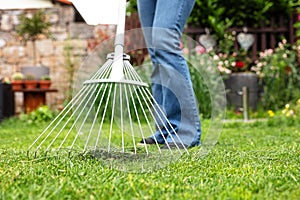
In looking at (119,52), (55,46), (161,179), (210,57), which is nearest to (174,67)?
(119,52)

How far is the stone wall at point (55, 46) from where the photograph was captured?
6805 millimetres

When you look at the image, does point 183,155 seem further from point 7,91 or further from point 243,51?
point 243,51

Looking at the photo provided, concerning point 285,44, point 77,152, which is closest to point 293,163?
point 77,152

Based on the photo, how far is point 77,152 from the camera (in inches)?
80.4

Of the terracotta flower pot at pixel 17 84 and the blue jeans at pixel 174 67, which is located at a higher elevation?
the blue jeans at pixel 174 67

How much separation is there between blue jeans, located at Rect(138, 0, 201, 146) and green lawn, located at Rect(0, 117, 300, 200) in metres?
0.31

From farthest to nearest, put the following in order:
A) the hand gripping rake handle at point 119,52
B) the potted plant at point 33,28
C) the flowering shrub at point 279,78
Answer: the potted plant at point 33,28
the flowering shrub at point 279,78
the hand gripping rake handle at point 119,52

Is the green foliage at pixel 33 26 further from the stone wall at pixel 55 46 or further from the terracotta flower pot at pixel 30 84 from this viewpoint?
the terracotta flower pot at pixel 30 84

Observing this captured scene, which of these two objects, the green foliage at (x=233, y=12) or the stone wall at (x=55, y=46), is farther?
the stone wall at (x=55, y=46)

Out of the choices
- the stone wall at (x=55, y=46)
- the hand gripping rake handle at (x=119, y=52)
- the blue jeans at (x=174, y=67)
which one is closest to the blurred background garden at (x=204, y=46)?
the stone wall at (x=55, y=46)

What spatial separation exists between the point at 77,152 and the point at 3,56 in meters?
5.18

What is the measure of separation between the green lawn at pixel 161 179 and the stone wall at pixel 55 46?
4839 millimetres

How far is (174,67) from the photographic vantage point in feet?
7.60

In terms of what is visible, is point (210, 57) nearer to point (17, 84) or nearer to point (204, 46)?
point (204, 46)
